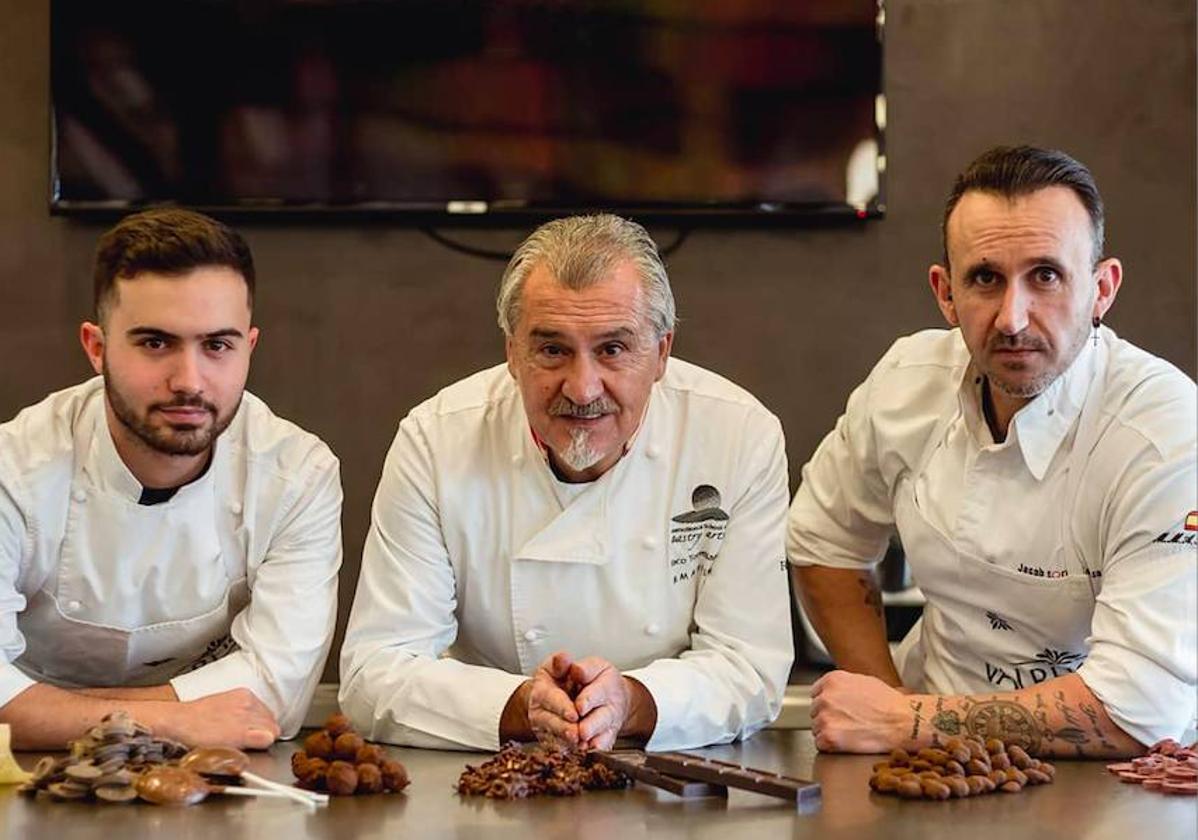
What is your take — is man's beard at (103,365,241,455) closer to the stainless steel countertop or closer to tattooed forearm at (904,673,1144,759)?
the stainless steel countertop

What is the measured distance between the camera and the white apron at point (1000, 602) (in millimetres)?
2781

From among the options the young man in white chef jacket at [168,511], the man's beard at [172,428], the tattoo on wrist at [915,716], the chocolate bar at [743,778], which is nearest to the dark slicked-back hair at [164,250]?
the young man in white chef jacket at [168,511]

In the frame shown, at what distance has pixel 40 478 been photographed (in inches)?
113

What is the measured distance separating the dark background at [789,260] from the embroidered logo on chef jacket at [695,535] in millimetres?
1166

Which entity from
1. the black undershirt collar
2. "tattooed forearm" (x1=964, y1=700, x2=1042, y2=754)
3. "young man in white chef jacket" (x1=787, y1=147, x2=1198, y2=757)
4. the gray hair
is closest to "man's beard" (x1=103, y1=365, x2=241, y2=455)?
the black undershirt collar

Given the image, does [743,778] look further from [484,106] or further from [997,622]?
[484,106]

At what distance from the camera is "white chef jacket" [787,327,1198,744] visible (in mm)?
2596

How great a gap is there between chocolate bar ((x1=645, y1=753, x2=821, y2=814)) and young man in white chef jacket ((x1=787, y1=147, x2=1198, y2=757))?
34 cm

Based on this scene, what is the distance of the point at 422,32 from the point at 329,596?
5.10 feet

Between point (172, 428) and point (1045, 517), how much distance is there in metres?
1.41

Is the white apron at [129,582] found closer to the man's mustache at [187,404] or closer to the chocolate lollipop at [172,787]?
the man's mustache at [187,404]

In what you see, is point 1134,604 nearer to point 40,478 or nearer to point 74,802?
point 74,802

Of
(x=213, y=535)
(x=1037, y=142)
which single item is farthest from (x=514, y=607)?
(x=1037, y=142)

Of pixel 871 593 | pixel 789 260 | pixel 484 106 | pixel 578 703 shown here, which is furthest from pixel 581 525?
pixel 484 106
